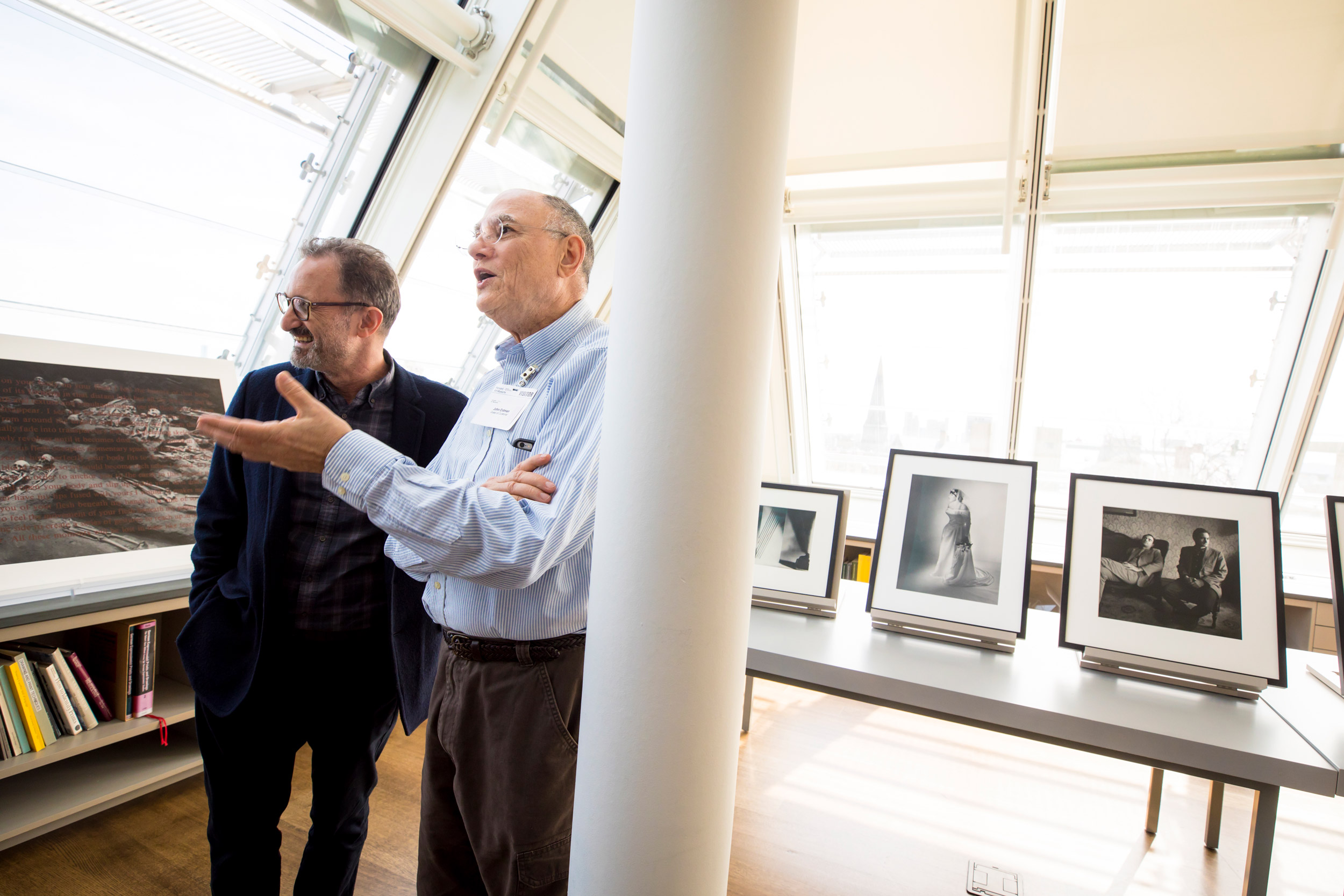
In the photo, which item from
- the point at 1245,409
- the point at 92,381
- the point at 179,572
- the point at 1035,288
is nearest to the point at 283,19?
the point at 92,381

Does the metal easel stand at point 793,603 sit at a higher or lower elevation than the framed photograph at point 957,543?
lower

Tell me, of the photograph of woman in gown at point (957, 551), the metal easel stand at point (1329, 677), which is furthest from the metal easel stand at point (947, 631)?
the metal easel stand at point (1329, 677)

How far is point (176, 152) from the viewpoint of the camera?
7.96ft

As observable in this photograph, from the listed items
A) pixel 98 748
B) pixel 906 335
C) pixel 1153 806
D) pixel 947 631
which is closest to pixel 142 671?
pixel 98 748

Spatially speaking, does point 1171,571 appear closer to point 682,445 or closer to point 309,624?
point 682,445

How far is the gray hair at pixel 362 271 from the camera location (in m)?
1.60

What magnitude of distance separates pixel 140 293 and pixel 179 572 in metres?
1.13

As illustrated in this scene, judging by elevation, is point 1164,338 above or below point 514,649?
above

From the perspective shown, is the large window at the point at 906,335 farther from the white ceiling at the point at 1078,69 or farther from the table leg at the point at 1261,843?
the table leg at the point at 1261,843

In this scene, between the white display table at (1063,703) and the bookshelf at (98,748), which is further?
the bookshelf at (98,748)

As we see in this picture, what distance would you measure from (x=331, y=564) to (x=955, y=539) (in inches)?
59.4

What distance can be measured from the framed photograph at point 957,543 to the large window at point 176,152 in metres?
2.51

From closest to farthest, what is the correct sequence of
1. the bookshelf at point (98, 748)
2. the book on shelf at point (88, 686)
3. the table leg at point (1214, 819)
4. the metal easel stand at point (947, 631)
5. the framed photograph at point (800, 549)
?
the metal easel stand at point (947, 631)
the bookshelf at point (98, 748)
the framed photograph at point (800, 549)
the book on shelf at point (88, 686)
the table leg at point (1214, 819)

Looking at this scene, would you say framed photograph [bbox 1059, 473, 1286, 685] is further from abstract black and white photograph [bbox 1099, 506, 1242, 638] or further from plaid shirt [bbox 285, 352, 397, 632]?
plaid shirt [bbox 285, 352, 397, 632]
